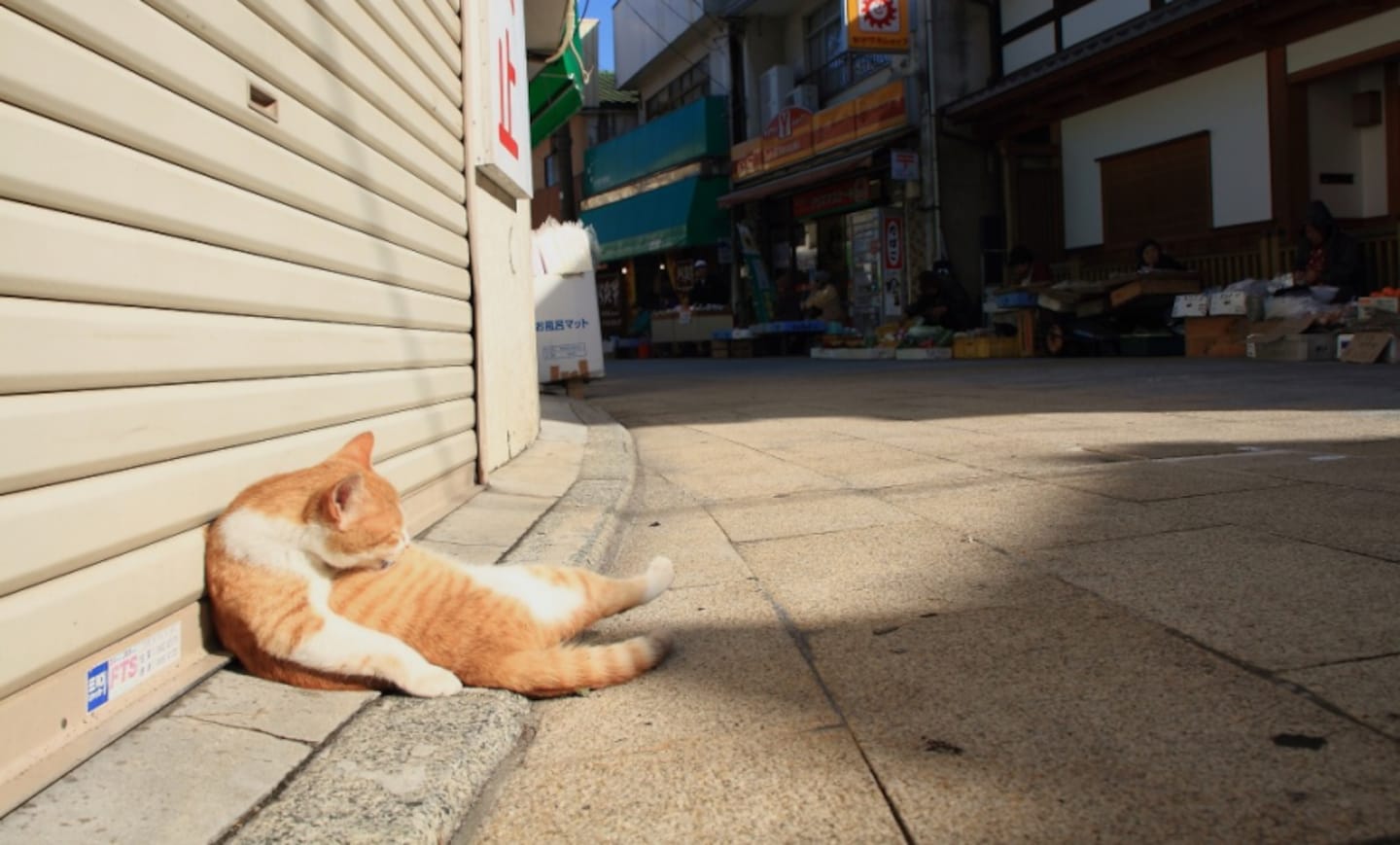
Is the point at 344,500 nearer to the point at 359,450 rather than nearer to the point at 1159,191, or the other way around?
the point at 359,450

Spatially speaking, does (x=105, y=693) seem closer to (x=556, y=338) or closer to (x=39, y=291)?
(x=39, y=291)

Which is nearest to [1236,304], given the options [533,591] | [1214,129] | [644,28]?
[1214,129]

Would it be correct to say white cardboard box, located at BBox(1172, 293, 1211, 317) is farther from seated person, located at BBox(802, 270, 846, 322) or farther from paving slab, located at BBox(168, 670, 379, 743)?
paving slab, located at BBox(168, 670, 379, 743)

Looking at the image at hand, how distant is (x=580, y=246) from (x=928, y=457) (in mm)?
5497

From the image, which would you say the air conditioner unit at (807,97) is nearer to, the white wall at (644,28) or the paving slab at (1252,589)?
the white wall at (644,28)

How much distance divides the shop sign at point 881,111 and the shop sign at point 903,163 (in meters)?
0.65

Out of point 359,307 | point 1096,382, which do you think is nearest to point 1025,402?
point 1096,382

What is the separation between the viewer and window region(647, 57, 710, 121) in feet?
85.0

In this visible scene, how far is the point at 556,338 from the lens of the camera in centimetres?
1009

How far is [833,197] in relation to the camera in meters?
20.7

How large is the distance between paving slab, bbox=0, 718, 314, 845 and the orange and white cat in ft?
0.79

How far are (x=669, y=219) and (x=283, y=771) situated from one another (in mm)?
24002

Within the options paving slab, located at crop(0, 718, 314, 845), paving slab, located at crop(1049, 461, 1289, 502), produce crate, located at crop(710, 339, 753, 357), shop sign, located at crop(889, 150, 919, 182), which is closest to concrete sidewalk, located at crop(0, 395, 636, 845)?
paving slab, located at crop(0, 718, 314, 845)

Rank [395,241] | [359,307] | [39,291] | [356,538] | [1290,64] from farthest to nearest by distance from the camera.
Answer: [1290,64]
[395,241]
[359,307]
[356,538]
[39,291]
